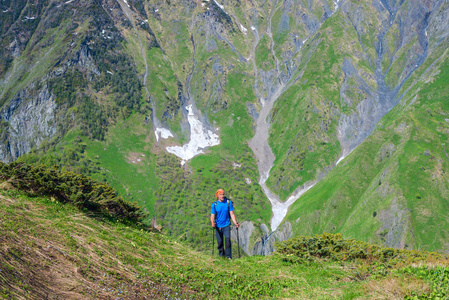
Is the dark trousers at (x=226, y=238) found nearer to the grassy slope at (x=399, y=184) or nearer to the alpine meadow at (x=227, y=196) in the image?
the alpine meadow at (x=227, y=196)

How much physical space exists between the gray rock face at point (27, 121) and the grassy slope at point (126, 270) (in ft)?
604

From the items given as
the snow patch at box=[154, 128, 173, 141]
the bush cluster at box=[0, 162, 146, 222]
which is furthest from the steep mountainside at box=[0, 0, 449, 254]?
the bush cluster at box=[0, 162, 146, 222]

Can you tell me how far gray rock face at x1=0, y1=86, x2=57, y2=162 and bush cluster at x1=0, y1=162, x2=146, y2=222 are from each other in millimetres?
179066

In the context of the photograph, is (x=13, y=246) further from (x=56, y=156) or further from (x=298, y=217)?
(x=56, y=156)

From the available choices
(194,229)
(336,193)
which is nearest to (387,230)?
(336,193)

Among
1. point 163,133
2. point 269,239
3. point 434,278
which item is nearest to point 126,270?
point 434,278

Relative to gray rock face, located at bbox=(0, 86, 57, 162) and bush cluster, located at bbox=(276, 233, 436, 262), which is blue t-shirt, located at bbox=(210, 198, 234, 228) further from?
gray rock face, located at bbox=(0, 86, 57, 162)

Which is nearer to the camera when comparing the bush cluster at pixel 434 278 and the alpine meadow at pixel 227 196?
the bush cluster at pixel 434 278

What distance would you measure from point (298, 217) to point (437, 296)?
129 metres

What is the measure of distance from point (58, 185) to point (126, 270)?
→ 26.0ft

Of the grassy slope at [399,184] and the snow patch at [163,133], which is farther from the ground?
the snow patch at [163,133]

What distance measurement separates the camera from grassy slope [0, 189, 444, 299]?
9.91m

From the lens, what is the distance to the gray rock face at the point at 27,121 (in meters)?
181

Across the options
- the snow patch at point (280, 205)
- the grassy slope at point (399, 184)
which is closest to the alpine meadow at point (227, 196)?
the grassy slope at point (399, 184)
